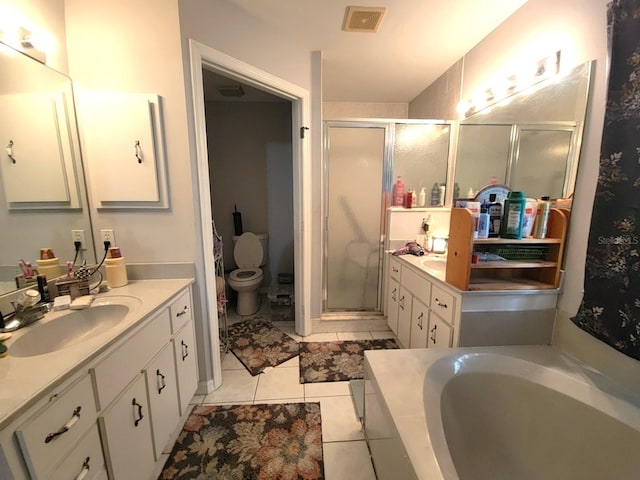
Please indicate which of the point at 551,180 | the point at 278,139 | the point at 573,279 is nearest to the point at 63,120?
the point at 278,139

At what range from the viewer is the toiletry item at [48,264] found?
4.14ft

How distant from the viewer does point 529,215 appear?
1417mm

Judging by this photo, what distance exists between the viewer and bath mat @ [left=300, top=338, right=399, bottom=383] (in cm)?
195

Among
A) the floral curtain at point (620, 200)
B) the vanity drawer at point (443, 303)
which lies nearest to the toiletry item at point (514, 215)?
the floral curtain at point (620, 200)

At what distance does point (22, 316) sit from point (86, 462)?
0.61 m

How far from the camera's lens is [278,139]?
3.20 metres

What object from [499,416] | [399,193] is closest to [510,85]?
[399,193]

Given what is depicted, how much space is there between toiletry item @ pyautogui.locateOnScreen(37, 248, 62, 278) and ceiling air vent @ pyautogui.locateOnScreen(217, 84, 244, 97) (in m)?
2.15

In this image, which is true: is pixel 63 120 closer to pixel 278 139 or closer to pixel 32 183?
pixel 32 183

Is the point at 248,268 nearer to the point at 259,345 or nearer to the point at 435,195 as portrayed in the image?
the point at 259,345

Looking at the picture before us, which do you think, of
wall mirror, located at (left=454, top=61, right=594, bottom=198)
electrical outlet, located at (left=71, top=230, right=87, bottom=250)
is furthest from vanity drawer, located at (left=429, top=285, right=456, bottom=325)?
electrical outlet, located at (left=71, top=230, right=87, bottom=250)

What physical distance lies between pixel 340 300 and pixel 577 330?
1.83 meters

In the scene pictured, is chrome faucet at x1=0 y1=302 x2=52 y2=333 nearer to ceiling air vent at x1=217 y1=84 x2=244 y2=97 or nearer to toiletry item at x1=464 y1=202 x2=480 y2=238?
toiletry item at x1=464 y1=202 x2=480 y2=238

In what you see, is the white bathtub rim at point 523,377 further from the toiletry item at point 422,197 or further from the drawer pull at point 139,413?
the toiletry item at point 422,197
